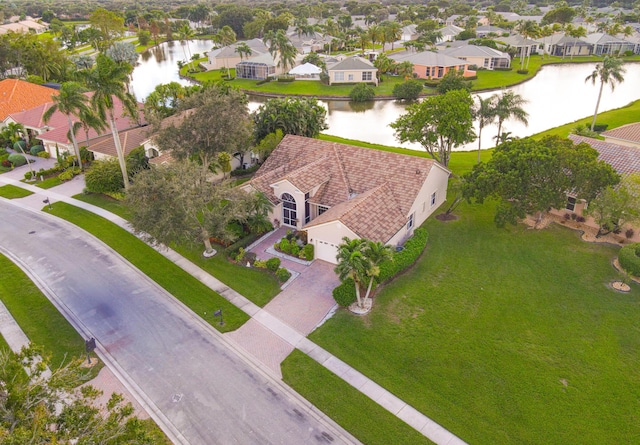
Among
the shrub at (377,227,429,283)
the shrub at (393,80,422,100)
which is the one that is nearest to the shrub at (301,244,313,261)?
the shrub at (377,227,429,283)

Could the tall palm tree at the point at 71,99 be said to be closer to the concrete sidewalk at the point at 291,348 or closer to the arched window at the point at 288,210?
the concrete sidewalk at the point at 291,348

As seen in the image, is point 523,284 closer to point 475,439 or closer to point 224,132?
point 475,439

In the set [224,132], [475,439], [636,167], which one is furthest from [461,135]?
[475,439]

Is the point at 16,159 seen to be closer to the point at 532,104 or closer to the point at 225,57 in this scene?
the point at 225,57

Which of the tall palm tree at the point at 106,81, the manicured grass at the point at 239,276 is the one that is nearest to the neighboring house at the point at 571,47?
the tall palm tree at the point at 106,81

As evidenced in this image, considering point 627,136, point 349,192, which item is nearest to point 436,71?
point 627,136
